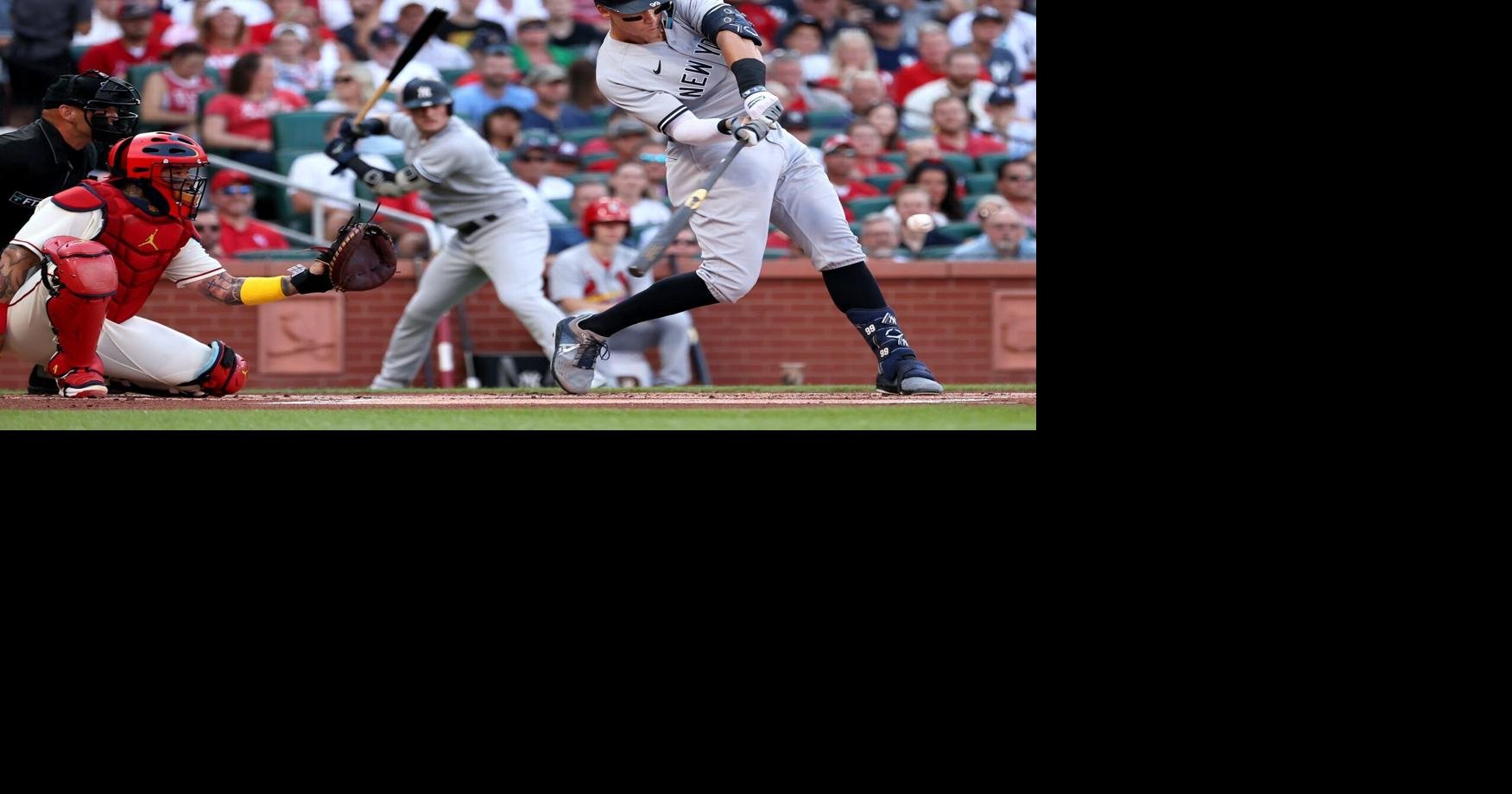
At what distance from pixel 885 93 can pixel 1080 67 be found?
6.61 m

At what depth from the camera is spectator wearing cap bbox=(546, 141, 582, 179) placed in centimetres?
971

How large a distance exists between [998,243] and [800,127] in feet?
4.40

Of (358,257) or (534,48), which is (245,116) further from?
(358,257)

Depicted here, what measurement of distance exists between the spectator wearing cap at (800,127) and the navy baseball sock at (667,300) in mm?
3982

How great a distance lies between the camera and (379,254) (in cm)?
588

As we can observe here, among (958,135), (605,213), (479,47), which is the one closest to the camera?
(605,213)

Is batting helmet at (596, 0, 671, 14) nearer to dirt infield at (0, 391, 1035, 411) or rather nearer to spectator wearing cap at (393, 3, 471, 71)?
dirt infield at (0, 391, 1035, 411)

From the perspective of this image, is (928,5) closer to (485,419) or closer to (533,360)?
(533,360)

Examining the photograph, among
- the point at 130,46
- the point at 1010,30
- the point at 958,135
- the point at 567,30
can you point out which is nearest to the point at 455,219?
the point at 130,46

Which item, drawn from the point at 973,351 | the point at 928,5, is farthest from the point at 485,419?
the point at 928,5

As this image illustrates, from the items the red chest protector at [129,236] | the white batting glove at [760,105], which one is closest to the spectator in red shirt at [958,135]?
the white batting glove at [760,105]

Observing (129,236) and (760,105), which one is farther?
(129,236)

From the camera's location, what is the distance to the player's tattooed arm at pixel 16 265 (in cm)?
552

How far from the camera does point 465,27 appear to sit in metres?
11.0
